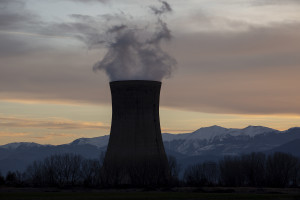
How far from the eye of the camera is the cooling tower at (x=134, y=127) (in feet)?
144

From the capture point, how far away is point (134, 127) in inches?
1735

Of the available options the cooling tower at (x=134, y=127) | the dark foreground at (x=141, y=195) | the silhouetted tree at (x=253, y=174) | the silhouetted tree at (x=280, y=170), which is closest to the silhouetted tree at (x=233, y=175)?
the silhouetted tree at (x=253, y=174)

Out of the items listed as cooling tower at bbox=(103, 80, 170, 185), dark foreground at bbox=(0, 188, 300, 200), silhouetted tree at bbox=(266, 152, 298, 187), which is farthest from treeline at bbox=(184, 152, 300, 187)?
dark foreground at bbox=(0, 188, 300, 200)

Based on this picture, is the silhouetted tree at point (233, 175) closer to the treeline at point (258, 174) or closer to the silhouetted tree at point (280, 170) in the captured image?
the treeline at point (258, 174)

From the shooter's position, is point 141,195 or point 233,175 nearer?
point 141,195

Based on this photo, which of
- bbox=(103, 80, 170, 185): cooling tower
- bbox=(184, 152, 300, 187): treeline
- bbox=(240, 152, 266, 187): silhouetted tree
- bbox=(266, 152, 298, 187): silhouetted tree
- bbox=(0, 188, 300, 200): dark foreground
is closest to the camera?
bbox=(0, 188, 300, 200): dark foreground

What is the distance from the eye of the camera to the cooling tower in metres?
43.8

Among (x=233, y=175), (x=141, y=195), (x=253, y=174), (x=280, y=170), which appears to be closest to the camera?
(x=141, y=195)

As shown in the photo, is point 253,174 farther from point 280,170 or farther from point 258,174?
point 280,170

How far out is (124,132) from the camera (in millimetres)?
44219

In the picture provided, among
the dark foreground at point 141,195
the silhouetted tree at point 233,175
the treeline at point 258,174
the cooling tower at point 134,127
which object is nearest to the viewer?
the dark foreground at point 141,195

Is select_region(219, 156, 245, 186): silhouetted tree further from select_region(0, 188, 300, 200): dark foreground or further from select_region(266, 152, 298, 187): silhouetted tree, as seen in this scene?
select_region(0, 188, 300, 200): dark foreground

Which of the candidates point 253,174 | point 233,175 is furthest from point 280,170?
point 233,175

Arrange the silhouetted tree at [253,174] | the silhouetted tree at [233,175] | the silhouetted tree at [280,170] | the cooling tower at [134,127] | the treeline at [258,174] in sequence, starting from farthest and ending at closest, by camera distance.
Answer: the silhouetted tree at [233,175] < the silhouetted tree at [253,174] < the silhouetted tree at [280,170] < the treeline at [258,174] < the cooling tower at [134,127]
